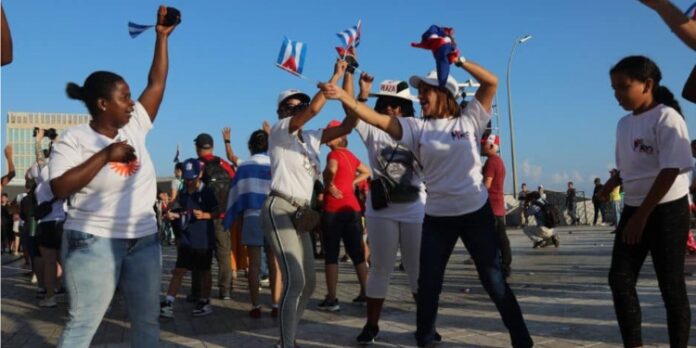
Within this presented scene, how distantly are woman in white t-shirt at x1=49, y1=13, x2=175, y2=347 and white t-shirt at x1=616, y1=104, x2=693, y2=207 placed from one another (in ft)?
8.95

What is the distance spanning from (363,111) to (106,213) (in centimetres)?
161

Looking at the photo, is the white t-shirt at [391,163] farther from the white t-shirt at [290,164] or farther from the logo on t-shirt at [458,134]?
the logo on t-shirt at [458,134]

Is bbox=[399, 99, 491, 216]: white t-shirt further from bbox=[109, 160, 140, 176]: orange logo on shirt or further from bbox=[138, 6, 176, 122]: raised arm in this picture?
bbox=[109, 160, 140, 176]: orange logo on shirt

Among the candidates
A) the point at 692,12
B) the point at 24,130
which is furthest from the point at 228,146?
the point at 24,130

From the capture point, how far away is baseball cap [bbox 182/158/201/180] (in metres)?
6.89

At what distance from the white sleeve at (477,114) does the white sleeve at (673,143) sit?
1094 mm

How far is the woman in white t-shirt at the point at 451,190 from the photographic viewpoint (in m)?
4.05

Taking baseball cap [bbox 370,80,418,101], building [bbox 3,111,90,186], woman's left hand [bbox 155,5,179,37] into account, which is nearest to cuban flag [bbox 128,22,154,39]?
woman's left hand [bbox 155,5,179,37]

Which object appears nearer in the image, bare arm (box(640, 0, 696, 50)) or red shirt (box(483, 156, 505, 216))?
bare arm (box(640, 0, 696, 50))

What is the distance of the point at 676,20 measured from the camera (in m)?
3.19

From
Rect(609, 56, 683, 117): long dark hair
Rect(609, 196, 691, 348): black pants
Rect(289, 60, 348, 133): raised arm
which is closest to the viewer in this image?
Rect(609, 196, 691, 348): black pants

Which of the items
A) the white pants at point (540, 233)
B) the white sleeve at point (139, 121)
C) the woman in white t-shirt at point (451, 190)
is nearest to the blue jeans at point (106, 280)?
the white sleeve at point (139, 121)

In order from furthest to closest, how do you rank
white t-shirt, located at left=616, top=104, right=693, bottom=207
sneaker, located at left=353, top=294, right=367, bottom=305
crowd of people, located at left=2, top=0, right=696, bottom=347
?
sneaker, located at left=353, top=294, right=367, bottom=305 < white t-shirt, located at left=616, top=104, right=693, bottom=207 < crowd of people, located at left=2, top=0, right=696, bottom=347

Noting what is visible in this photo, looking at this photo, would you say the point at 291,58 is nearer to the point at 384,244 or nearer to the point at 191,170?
the point at 384,244
